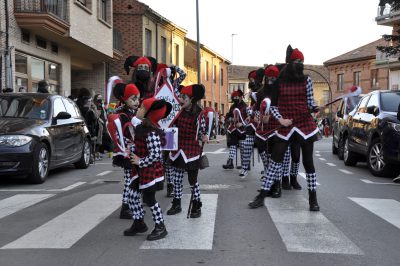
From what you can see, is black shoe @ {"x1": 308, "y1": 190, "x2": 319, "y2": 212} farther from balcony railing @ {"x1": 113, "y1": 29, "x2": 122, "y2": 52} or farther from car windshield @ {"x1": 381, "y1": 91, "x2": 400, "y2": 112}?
balcony railing @ {"x1": 113, "y1": 29, "x2": 122, "y2": 52}

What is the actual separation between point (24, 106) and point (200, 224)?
5.64m

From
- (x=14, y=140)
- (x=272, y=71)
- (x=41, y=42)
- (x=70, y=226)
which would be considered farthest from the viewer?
(x=41, y=42)

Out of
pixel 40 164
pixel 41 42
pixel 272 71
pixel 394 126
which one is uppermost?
pixel 41 42

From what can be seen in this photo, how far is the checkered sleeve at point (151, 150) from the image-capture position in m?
4.87

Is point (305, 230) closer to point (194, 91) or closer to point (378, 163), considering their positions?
point (194, 91)

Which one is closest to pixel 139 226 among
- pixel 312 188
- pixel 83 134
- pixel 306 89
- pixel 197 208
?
pixel 197 208

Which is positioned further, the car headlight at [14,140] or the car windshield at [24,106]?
the car windshield at [24,106]

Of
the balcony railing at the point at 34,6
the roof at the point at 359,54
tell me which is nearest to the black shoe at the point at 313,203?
the balcony railing at the point at 34,6

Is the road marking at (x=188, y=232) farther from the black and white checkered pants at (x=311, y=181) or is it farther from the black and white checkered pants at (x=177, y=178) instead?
the black and white checkered pants at (x=311, y=181)

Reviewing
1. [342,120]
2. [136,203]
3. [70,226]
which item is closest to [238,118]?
[342,120]

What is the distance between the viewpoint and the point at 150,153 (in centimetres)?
488

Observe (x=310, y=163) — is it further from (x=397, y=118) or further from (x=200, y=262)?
(x=397, y=118)

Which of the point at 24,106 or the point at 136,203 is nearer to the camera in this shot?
the point at 136,203

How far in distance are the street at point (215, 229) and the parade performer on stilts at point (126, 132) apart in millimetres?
373
